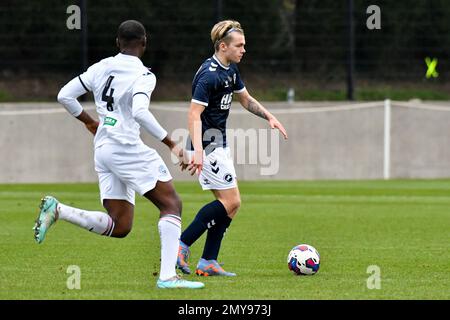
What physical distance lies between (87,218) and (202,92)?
5.20 ft

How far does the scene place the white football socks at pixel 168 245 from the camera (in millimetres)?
→ 8211

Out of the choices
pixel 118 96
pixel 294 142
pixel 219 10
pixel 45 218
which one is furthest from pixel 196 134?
pixel 219 10

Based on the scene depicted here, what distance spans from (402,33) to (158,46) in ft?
19.0

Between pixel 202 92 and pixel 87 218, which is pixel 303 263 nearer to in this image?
pixel 202 92

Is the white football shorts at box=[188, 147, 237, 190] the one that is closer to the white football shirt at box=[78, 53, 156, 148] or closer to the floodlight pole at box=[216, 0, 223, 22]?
the white football shirt at box=[78, 53, 156, 148]

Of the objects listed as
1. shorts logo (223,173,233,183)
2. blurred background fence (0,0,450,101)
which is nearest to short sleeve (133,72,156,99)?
shorts logo (223,173,233,183)

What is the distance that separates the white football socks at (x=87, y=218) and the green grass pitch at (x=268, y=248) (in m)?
0.44

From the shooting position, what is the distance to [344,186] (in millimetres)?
22516

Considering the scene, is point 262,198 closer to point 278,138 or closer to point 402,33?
point 278,138

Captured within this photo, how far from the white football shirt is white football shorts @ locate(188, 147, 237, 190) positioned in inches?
52.7

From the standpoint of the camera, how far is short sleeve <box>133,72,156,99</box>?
8156 mm

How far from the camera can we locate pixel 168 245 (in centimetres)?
821
